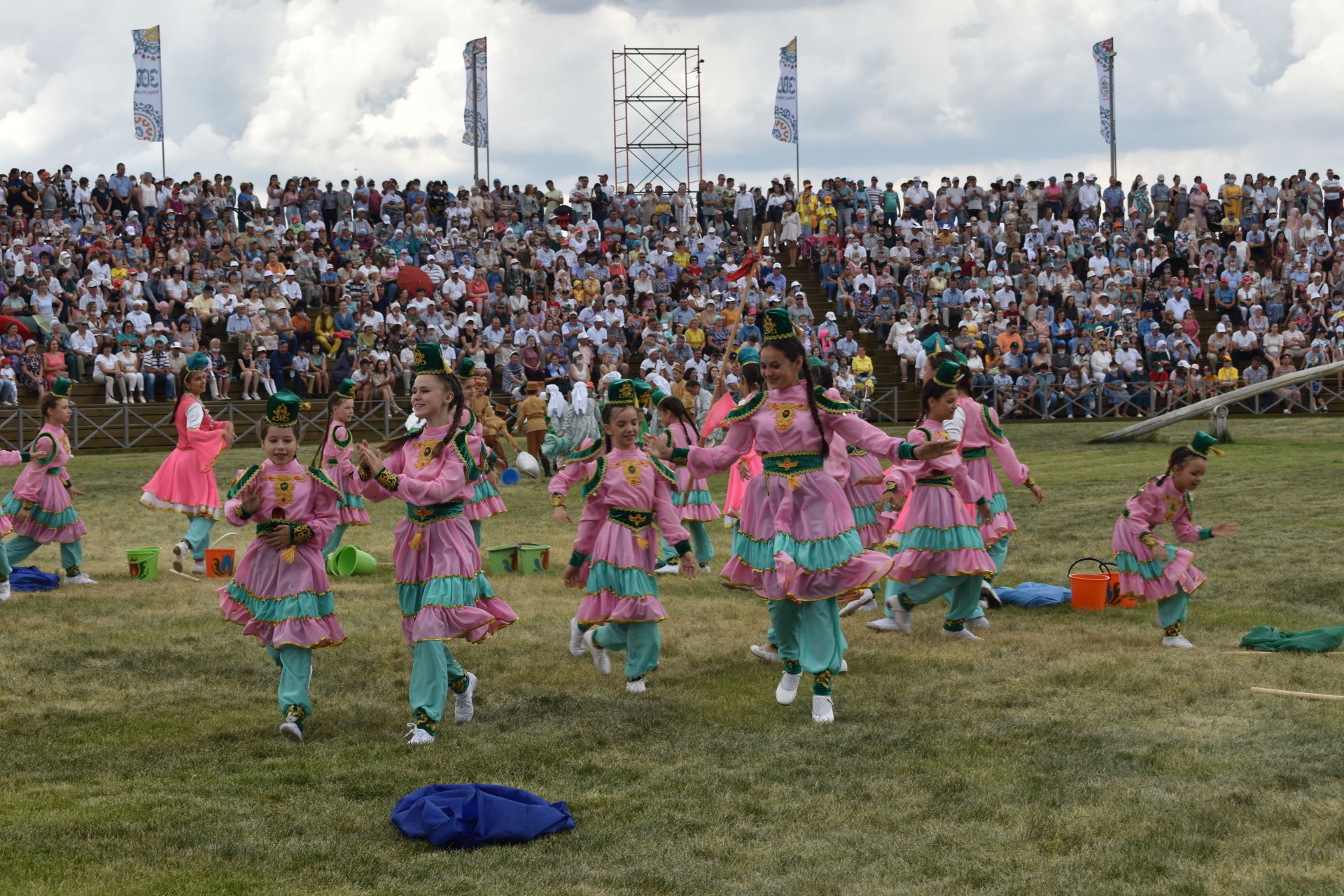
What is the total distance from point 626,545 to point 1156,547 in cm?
364

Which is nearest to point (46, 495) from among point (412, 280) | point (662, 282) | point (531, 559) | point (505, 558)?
point (505, 558)

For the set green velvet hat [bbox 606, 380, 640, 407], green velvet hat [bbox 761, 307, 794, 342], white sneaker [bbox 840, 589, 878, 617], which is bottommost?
white sneaker [bbox 840, 589, 878, 617]

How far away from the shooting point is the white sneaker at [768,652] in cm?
920

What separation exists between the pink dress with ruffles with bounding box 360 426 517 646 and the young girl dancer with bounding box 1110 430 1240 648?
14.7 ft

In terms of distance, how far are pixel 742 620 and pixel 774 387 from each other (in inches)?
123

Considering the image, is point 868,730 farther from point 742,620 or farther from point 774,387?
point 742,620

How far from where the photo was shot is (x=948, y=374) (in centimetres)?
945

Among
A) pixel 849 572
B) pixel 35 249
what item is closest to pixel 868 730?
pixel 849 572

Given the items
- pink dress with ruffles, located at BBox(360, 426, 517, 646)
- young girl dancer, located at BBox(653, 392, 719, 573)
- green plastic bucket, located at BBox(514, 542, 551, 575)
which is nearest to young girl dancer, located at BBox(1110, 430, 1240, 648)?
young girl dancer, located at BBox(653, 392, 719, 573)

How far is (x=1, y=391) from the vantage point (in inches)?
979

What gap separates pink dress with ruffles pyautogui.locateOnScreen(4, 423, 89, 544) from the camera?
12.2 metres

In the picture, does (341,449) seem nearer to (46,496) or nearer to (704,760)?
(46,496)

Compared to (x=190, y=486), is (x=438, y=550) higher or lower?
lower

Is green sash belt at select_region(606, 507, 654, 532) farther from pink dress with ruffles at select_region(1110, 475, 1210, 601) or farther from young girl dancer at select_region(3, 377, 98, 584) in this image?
young girl dancer at select_region(3, 377, 98, 584)
